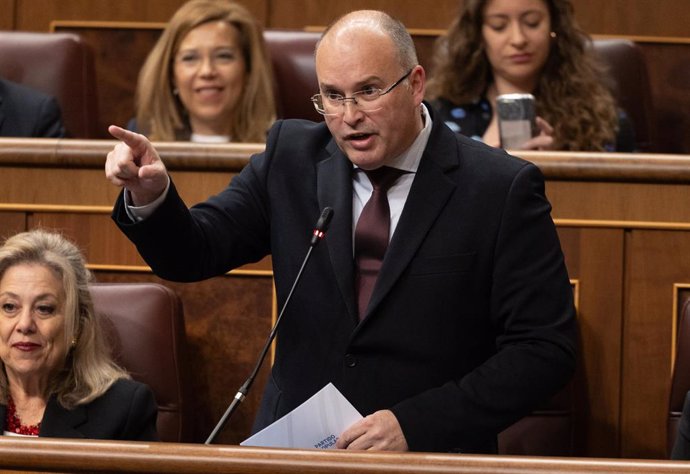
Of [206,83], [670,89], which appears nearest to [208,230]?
[206,83]

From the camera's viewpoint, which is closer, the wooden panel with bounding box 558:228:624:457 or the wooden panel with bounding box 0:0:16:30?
the wooden panel with bounding box 558:228:624:457

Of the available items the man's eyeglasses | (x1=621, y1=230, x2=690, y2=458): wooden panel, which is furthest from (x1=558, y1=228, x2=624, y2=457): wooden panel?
the man's eyeglasses

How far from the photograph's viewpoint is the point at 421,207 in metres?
1.17

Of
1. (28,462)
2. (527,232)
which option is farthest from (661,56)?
(28,462)

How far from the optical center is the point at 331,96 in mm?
1135

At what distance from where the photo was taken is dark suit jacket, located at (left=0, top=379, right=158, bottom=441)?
141 cm

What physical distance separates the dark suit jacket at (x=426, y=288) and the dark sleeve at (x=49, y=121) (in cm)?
86

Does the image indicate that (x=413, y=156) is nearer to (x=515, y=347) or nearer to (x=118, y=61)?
(x=515, y=347)

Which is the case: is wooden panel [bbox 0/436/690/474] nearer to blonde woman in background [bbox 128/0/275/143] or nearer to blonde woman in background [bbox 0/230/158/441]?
blonde woman in background [bbox 0/230/158/441]

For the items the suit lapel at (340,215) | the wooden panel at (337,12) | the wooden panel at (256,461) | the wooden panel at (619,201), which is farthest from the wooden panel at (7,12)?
the wooden panel at (256,461)

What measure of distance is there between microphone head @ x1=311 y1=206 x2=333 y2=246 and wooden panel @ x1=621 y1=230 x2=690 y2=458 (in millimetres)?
547

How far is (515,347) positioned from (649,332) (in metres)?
0.46

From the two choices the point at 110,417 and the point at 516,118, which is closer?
the point at 110,417

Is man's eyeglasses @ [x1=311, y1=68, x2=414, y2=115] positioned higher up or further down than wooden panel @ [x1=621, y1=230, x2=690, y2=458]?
higher up
